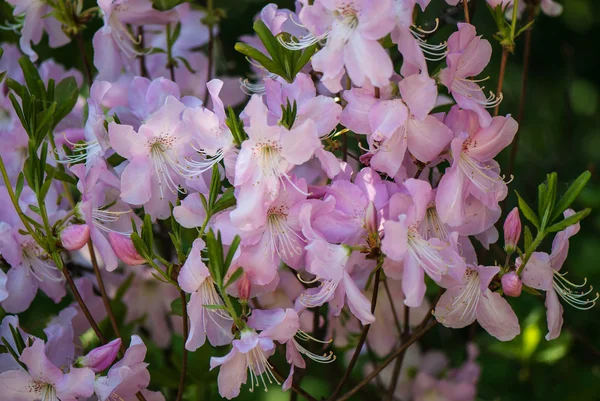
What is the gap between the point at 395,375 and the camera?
772 mm

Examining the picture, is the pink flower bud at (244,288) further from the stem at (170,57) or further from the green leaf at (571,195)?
the stem at (170,57)

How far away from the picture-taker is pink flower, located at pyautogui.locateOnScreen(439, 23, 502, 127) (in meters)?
0.60

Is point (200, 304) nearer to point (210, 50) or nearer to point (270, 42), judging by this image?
point (270, 42)

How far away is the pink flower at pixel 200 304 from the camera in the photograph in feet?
1.89

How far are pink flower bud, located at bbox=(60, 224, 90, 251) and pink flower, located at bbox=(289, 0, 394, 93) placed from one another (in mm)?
219

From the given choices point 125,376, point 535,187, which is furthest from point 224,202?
point 535,187

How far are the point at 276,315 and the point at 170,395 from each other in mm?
355

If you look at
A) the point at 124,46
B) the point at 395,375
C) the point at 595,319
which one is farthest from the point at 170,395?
the point at 595,319

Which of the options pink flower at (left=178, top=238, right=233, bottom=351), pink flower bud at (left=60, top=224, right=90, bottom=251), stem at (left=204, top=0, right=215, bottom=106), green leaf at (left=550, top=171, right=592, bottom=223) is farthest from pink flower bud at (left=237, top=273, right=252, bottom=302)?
stem at (left=204, top=0, right=215, bottom=106)

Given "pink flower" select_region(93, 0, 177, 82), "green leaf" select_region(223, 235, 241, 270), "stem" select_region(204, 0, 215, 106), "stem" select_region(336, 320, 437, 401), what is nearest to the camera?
"green leaf" select_region(223, 235, 241, 270)

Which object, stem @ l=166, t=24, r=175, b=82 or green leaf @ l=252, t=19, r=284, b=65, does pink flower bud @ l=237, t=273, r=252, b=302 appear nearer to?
green leaf @ l=252, t=19, r=284, b=65

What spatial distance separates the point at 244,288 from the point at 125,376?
12 cm

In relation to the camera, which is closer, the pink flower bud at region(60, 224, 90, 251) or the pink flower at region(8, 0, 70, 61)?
the pink flower bud at region(60, 224, 90, 251)

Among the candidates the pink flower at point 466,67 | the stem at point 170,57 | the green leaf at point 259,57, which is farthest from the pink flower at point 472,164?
the stem at point 170,57
